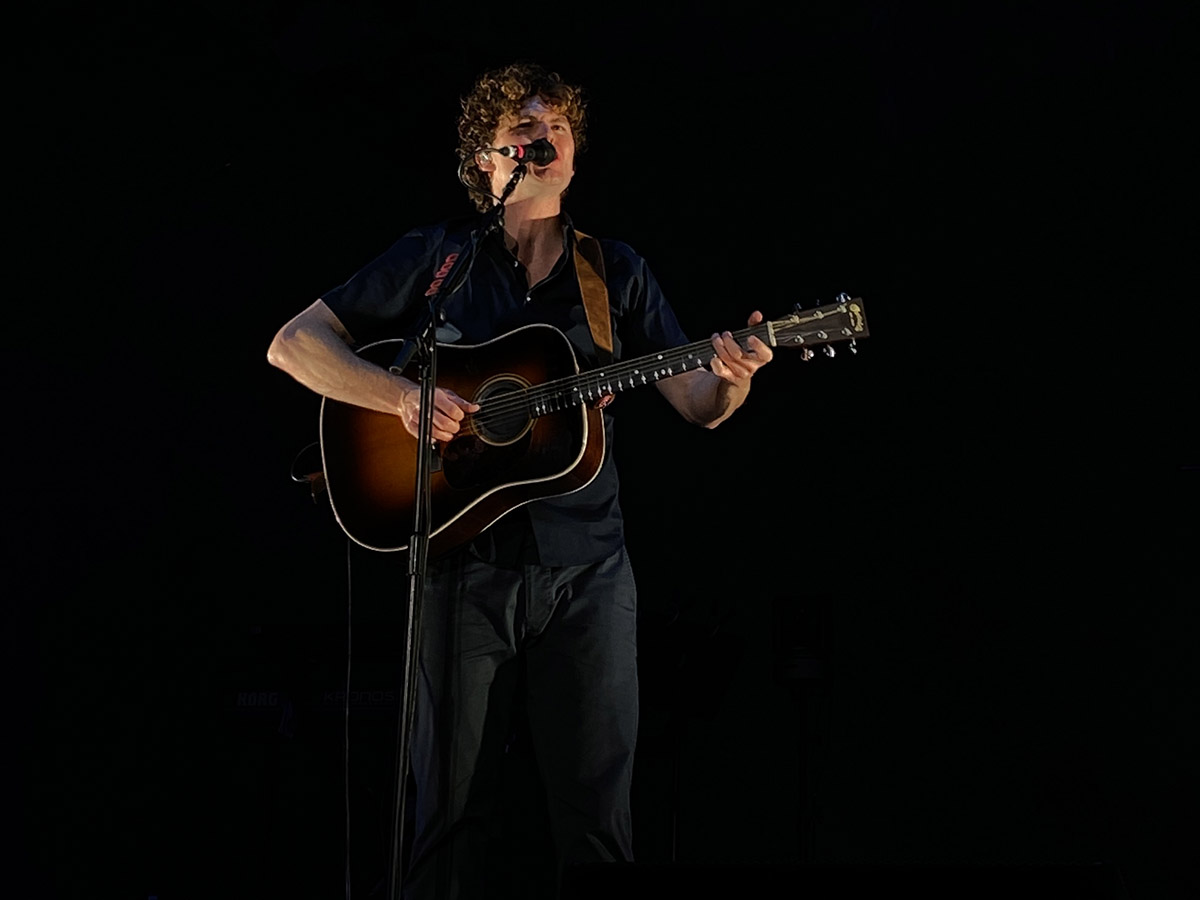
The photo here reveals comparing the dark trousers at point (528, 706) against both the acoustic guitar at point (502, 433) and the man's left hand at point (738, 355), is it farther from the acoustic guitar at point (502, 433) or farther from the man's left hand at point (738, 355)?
the man's left hand at point (738, 355)

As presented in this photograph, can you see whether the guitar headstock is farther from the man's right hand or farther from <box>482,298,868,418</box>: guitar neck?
the man's right hand

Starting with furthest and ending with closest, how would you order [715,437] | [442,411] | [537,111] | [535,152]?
[715,437] < [537,111] < [442,411] < [535,152]

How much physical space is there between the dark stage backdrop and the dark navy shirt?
1.25 m

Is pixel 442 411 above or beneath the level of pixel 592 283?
beneath

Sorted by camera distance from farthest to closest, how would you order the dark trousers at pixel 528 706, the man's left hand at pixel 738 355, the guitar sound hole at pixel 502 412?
the guitar sound hole at pixel 502 412 < the man's left hand at pixel 738 355 < the dark trousers at pixel 528 706

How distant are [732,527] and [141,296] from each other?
2497mm

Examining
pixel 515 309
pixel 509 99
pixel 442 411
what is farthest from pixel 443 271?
pixel 509 99

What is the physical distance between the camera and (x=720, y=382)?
280cm

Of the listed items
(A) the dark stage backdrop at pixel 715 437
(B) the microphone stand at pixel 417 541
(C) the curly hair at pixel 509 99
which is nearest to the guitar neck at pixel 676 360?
(B) the microphone stand at pixel 417 541

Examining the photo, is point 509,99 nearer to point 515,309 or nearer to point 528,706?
point 515,309

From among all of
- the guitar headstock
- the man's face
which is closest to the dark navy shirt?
the man's face

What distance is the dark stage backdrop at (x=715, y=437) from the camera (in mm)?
4133

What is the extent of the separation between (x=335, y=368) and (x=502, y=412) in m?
0.45

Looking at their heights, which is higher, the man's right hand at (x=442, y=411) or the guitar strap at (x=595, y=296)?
the guitar strap at (x=595, y=296)
